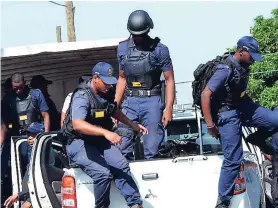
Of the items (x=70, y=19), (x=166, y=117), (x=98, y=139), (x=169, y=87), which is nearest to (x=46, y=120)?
(x=169, y=87)

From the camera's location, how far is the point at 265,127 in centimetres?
727

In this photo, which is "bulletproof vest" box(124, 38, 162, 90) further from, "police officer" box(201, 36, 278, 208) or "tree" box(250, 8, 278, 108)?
Result: "tree" box(250, 8, 278, 108)

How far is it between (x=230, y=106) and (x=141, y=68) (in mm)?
1105

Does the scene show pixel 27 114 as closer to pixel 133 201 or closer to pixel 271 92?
pixel 133 201

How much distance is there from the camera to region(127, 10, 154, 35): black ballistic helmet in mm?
7266

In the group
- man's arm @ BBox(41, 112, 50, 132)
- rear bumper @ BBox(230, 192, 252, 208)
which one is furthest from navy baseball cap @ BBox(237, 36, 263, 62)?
man's arm @ BBox(41, 112, 50, 132)

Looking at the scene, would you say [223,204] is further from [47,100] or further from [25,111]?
[47,100]

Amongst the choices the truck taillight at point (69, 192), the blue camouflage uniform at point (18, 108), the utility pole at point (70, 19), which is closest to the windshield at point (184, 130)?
the truck taillight at point (69, 192)

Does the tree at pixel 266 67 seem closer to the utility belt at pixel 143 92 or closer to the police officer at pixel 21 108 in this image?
the police officer at pixel 21 108

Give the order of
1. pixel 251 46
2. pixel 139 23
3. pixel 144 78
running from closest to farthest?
1. pixel 251 46
2. pixel 139 23
3. pixel 144 78

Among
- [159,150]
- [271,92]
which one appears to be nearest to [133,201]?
[159,150]

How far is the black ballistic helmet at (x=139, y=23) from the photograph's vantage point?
727cm

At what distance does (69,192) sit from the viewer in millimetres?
6402

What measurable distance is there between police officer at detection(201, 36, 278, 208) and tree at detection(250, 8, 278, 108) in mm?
11651
